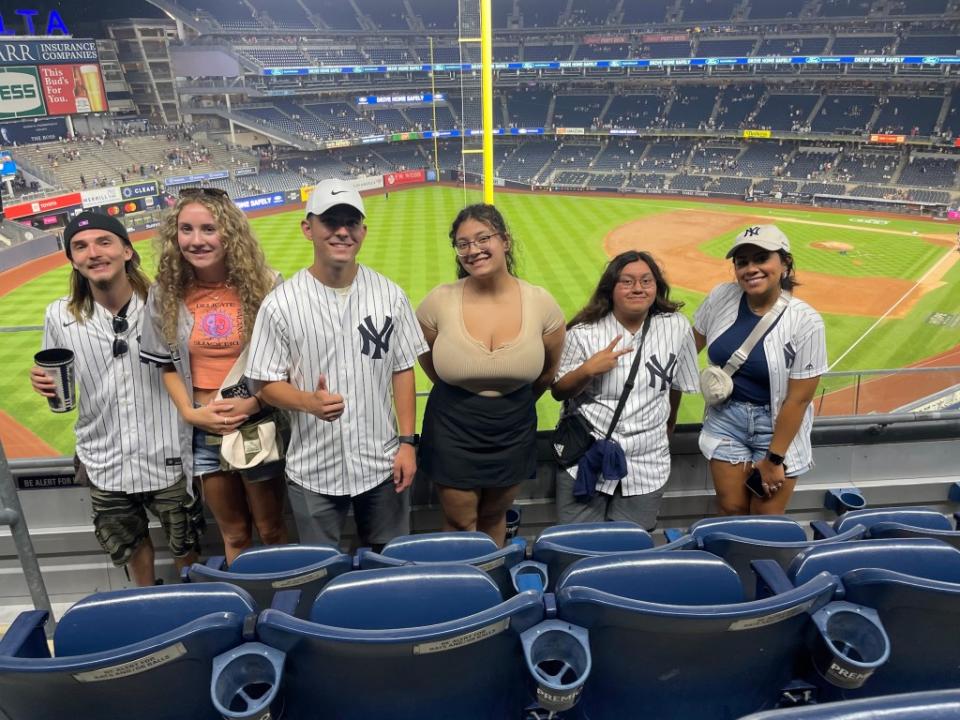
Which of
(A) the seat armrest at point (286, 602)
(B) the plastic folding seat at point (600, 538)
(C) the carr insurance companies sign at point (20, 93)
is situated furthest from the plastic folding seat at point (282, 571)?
(C) the carr insurance companies sign at point (20, 93)

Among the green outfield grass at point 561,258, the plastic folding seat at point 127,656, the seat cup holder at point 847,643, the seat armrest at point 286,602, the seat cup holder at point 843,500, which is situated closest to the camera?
the plastic folding seat at point 127,656

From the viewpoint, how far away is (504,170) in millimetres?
30766

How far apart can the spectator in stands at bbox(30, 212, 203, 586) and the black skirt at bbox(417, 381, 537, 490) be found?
902mm

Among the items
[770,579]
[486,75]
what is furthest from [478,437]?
[486,75]

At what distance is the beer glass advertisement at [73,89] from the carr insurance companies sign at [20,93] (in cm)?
38

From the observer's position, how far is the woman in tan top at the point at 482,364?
1999mm

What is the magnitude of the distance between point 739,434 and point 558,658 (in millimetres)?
1467

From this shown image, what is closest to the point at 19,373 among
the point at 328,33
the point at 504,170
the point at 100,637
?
the point at 100,637

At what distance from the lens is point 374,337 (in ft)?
6.52

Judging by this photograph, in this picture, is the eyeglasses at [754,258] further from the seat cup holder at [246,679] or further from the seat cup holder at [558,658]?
the seat cup holder at [246,679]

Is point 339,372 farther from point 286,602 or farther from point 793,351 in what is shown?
point 793,351

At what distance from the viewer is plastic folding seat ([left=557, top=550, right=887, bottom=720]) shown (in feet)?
3.72

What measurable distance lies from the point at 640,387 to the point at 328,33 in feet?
125

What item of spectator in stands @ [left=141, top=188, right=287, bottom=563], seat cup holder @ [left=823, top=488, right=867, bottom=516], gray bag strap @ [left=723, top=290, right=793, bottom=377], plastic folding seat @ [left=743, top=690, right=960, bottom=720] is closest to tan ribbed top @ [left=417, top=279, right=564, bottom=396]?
spectator in stands @ [left=141, top=188, right=287, bottom=563]
